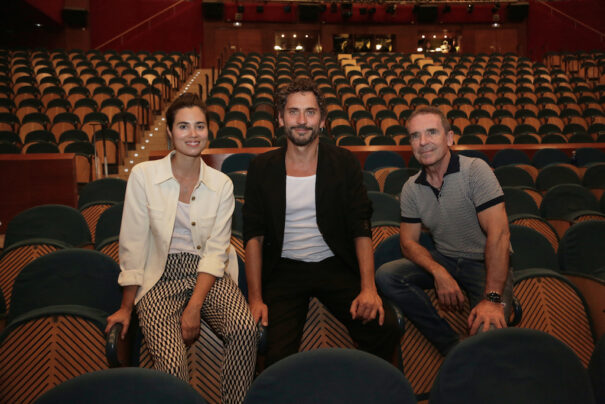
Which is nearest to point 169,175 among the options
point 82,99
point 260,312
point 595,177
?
point 260,312

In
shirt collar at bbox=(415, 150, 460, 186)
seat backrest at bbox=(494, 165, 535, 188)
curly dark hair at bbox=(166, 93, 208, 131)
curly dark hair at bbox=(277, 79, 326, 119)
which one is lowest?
seat backrest at bbox=(494, 165, 535, 188)

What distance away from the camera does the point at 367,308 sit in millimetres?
1754

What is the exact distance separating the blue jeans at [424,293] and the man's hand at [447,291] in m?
0.07

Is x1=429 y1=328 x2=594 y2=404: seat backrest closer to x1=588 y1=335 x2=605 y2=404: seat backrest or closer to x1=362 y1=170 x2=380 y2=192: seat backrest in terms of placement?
x1=588 y1=335 x2=605 y2=404: seat backrest

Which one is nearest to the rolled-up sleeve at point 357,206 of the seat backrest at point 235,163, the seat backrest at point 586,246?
the seat backrest at point 586,246

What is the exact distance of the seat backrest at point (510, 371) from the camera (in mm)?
1208

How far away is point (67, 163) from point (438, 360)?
3880 mm

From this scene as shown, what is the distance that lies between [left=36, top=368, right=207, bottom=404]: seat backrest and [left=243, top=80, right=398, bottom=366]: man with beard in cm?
80

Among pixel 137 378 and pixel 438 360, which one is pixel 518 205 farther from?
pixel 137 378

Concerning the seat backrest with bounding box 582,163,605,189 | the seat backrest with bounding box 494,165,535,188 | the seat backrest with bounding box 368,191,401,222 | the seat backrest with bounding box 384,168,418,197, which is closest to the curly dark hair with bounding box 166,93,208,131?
the seat backrest with bounding box 368,191,401,222

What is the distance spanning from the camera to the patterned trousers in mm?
1588

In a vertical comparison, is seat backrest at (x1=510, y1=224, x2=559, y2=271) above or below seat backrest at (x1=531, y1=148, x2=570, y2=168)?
below

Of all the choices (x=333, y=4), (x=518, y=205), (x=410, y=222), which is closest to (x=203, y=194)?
(x=410, y=222)

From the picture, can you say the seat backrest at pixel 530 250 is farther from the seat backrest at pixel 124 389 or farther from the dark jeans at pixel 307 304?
the seat backrest at pixel 124 389
